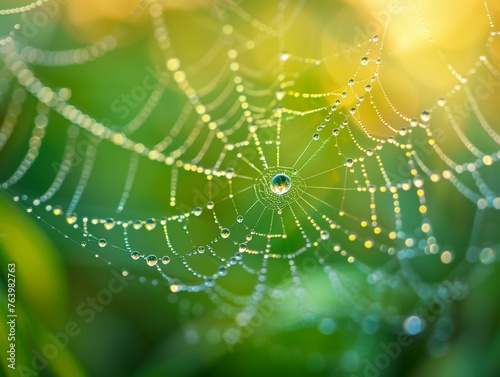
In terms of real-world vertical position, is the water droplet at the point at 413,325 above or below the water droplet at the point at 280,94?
below

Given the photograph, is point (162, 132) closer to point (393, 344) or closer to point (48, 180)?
point (48, 180)

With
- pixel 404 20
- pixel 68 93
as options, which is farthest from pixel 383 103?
pixel 68 93

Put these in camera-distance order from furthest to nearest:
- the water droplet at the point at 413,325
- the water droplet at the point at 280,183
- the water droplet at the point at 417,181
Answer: the water droplet at the point at 413,325 < the water droplet at the point at 417,181 < the water droplet at the point at 280,183

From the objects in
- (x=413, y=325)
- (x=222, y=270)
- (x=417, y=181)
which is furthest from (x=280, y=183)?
(x=413, y=325)

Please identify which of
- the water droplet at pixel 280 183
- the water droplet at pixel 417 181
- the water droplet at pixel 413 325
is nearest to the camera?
the water droplet at pixel 280 183

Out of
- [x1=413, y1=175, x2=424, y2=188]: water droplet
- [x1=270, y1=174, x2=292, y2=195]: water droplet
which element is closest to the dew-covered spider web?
[x1=413, y1=175, x2=424, y2=188]: water droplet

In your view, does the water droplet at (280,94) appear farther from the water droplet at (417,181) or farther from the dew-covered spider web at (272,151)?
the water droplet at (417,181)

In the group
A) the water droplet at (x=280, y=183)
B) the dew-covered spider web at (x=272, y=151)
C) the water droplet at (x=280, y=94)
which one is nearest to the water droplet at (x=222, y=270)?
the dew-covered spider web at (x=272, y=151)

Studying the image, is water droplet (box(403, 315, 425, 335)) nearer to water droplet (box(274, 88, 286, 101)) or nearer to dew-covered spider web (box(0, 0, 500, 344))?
dew-covered spider web (box(0, 0, 500, 344))

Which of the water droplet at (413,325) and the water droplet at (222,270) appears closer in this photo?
the water droplet at (222,270)
